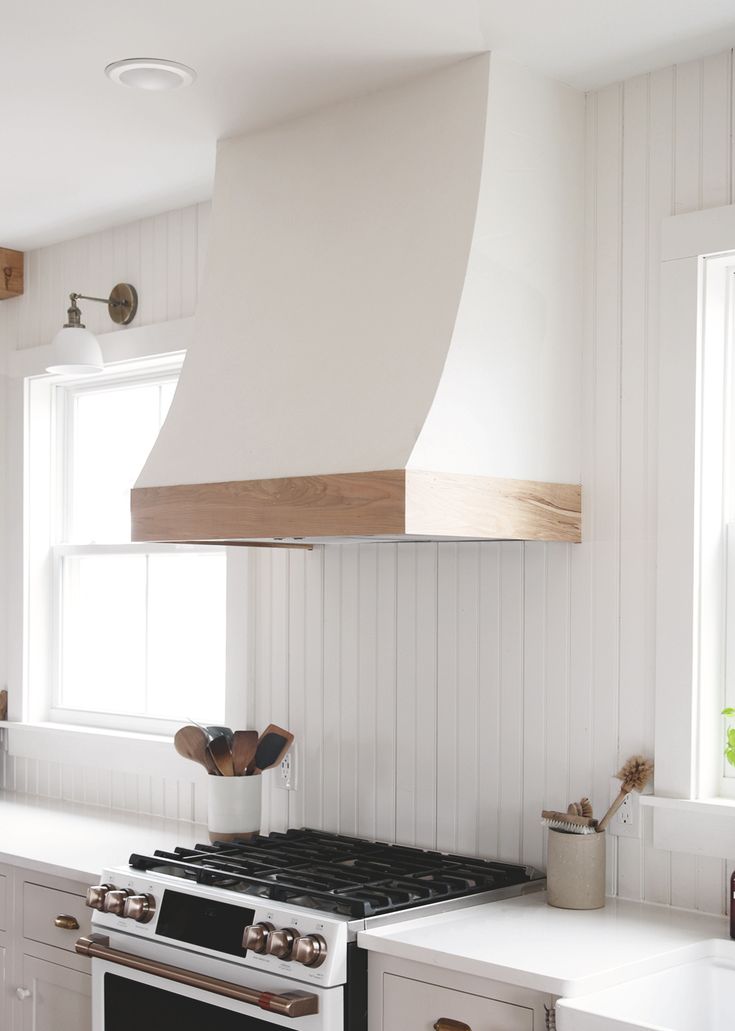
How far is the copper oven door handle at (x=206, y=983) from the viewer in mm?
2221

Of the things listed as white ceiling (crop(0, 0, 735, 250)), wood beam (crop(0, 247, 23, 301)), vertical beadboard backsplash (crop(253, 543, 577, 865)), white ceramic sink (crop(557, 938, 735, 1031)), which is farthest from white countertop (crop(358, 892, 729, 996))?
wood beam (crop(0, 247, 23, 301))

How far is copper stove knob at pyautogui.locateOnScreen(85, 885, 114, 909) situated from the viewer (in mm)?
2697

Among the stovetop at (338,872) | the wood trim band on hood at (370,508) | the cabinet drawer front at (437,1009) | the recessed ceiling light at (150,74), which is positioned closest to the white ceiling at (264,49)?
the recessed ceiling light at (150,74)

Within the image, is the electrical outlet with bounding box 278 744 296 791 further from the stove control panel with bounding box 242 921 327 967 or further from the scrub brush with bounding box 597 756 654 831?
the scrub brush with bounding box 597 756 654 831

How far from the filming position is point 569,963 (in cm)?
210

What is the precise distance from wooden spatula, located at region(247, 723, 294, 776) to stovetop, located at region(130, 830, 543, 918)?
0.19 m

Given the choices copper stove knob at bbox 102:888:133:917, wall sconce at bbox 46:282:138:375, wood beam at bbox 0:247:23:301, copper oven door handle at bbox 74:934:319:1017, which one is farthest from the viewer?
wood beam at bbox 0:247:23:301

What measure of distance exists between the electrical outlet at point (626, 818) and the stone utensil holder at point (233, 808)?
97 cm

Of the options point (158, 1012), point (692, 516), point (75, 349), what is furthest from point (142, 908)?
point (75, 349)

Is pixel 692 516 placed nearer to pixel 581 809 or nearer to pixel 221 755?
pixel 581 809

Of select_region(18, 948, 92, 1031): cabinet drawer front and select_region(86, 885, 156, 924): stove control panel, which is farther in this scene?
select_region(18, 948, 92, 1031): cabinet drawer front

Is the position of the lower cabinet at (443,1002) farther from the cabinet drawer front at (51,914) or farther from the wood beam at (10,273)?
the wood beam at (10,273)

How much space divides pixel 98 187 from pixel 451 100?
1.31m

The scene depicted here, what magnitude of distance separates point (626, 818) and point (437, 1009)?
2.00 ft
